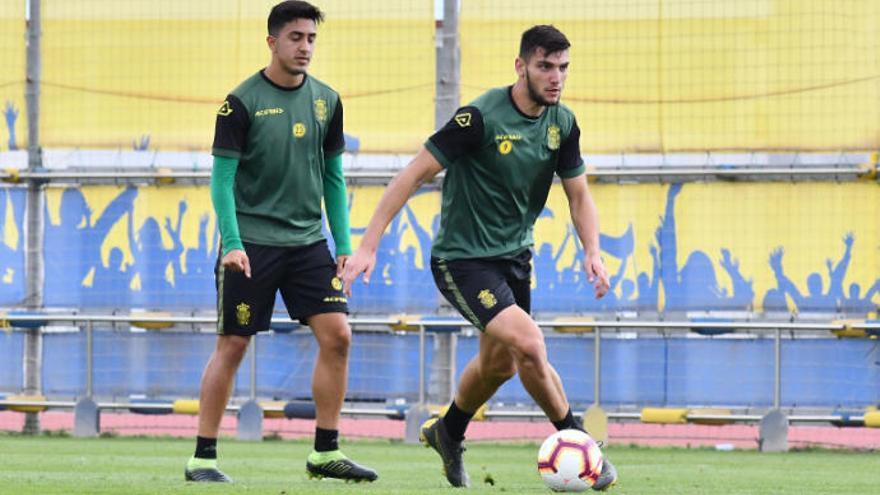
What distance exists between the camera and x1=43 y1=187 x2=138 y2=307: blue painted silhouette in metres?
16.1

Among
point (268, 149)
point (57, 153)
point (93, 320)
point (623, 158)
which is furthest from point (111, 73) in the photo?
point (268, 149)

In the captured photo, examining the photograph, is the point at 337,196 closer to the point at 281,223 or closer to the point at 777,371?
the point at 281,223

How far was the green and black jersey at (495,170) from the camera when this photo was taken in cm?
848

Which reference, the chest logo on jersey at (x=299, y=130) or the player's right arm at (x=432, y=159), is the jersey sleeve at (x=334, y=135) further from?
the player's right arm at (x=432, y=159)

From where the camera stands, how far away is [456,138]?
8430 mm

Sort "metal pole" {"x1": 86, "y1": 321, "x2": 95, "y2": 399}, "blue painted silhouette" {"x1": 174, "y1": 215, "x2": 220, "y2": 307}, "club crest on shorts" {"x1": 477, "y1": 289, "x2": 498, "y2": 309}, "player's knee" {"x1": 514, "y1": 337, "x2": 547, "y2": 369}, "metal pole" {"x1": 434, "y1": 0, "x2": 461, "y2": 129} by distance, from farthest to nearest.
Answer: "blue painted silhouette" {"x1": 174, "y1": 215, "x2": 220, "y2": 307} → "metal pole" {"x1": 86, "y1": 321, "x2": 95, "y2": 399} → "metal pole" {"x1": 434, "y1": 0, "x2": 461, "y2": 129} → "club crest on shorts" {"x1": 477, "y1": 289, "x2": 498, "y2": 309} → "player's knee" {"x1": 514, "y1": 337, "x2": 547, "y2": 369}

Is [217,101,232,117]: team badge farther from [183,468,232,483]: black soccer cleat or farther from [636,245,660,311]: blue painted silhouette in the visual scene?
[636,245,660,311]: blue painted silhouette

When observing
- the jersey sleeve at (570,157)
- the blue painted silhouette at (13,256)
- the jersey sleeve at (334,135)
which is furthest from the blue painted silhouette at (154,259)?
the jersey sleeve at (570,157)

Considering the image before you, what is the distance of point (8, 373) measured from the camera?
630 inches

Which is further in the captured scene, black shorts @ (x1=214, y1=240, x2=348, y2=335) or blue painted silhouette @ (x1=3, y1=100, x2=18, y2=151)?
blue painted silhouette @ (x1=3, y1=100, x2=18, y2=151)

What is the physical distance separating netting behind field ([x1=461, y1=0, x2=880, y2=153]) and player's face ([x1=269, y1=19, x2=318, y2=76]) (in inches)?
270

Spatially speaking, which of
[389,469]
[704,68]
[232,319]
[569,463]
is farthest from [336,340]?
[704,68]

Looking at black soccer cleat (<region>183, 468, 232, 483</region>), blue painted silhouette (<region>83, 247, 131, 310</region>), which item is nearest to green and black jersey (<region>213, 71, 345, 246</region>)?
black soccer cleat (<region>183, 468, 232, 483</region>)

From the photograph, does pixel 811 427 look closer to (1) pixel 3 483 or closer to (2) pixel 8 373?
(2) pixel 8 373
